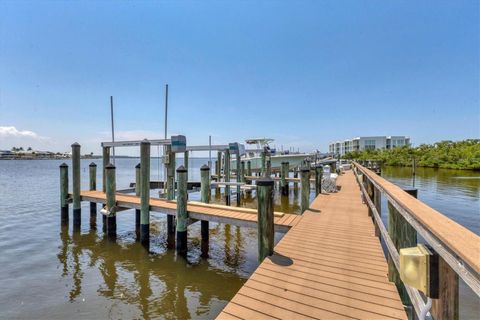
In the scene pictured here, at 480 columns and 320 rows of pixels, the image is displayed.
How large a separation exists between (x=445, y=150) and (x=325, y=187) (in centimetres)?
5514

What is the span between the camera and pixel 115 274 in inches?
260

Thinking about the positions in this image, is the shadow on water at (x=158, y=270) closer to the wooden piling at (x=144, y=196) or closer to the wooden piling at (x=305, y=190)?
the wooden piling at (x=144, y=196)

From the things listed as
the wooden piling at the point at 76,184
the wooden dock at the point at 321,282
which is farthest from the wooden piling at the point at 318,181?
the wooden piling at the point at 76,184

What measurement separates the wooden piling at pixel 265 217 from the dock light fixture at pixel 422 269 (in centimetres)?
295

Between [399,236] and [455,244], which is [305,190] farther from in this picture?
[455,244]

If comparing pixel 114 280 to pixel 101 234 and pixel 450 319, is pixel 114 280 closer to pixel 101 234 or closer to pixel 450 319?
pixel 101 234

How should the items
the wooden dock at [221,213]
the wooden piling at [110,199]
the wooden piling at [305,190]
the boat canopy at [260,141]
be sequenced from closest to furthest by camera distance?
1. the wooden dock at [221,213]
2. the wooden piling at [305,190]
3. the wooden piling at [110,199]
4. the boat canopy at [260,141]

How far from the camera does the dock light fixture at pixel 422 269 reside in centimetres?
153

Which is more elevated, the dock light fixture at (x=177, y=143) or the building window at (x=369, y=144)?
the building window at (x=369, y=144)

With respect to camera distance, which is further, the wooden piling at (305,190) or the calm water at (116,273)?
the wooden piling at (305,190)

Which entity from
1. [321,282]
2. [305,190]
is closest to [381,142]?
[305,190]

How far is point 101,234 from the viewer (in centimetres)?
975

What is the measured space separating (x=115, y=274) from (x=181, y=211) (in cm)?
221

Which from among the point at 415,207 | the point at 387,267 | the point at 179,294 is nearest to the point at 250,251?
the point at 179,294
